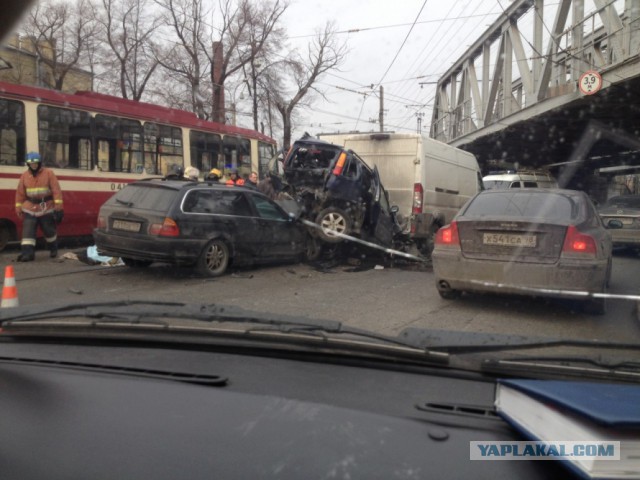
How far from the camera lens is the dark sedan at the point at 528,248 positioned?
5527 mm

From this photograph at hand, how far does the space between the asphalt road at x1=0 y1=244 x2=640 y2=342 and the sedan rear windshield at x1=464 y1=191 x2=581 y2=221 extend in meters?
0.96

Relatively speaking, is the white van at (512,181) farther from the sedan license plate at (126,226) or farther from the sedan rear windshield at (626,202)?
the sedan license plate at (126,226)

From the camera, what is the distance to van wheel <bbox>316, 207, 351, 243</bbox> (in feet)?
32.9

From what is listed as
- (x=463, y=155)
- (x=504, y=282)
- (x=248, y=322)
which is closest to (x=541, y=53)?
(x=463, y=155)

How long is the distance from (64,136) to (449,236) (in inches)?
366

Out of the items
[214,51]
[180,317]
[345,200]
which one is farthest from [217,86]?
[180,317]

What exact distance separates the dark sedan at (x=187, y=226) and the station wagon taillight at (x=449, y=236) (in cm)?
361

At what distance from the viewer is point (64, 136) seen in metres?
11.8

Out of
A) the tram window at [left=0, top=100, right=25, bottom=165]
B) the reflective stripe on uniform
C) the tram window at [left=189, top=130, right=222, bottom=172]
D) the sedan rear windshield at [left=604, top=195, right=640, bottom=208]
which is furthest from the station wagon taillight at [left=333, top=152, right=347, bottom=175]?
the sedan rear windshield at [left=604, top=195, right=640, bottom=208]

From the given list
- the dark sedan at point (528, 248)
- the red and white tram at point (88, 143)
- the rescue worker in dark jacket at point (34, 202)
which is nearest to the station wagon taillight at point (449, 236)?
the dark sedan at point (528, 248)

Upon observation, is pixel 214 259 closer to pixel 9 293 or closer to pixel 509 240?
pixel 9 293

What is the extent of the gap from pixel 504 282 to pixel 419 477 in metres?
4.52

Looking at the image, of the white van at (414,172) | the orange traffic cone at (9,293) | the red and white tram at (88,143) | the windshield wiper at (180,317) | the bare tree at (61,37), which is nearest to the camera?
the windshield wiper at (180,317)

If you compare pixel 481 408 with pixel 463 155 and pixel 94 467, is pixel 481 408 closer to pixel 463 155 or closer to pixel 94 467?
pixel 94 467
